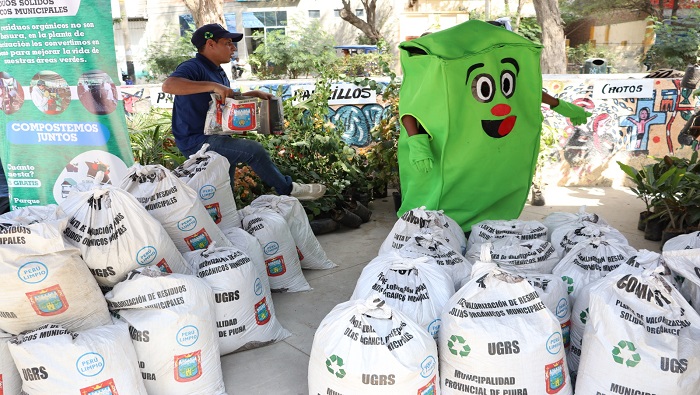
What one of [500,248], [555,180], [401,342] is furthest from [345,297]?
[555,180]

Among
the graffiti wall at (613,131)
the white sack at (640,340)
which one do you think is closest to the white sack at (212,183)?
the white sack at (640,340)

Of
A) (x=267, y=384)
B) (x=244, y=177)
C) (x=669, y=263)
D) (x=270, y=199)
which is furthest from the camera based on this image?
(x=244, y=177)

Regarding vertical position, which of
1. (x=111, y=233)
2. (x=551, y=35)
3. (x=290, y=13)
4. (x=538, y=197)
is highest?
(x=290, y=13)

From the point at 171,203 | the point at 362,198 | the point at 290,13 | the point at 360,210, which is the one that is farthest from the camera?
the point at 290,13

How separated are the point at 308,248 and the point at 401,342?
2084 mm

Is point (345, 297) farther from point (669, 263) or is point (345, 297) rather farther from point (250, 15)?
point (250, 15)

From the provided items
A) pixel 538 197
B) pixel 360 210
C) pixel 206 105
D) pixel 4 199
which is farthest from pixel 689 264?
pixel 4 199

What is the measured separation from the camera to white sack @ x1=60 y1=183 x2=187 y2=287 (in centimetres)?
258

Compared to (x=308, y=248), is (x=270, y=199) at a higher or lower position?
higher

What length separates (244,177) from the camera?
195 inches

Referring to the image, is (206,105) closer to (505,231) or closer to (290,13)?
(505,231)

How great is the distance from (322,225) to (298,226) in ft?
3.31

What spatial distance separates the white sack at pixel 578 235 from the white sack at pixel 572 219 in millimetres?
69

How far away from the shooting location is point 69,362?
2.18 meters
